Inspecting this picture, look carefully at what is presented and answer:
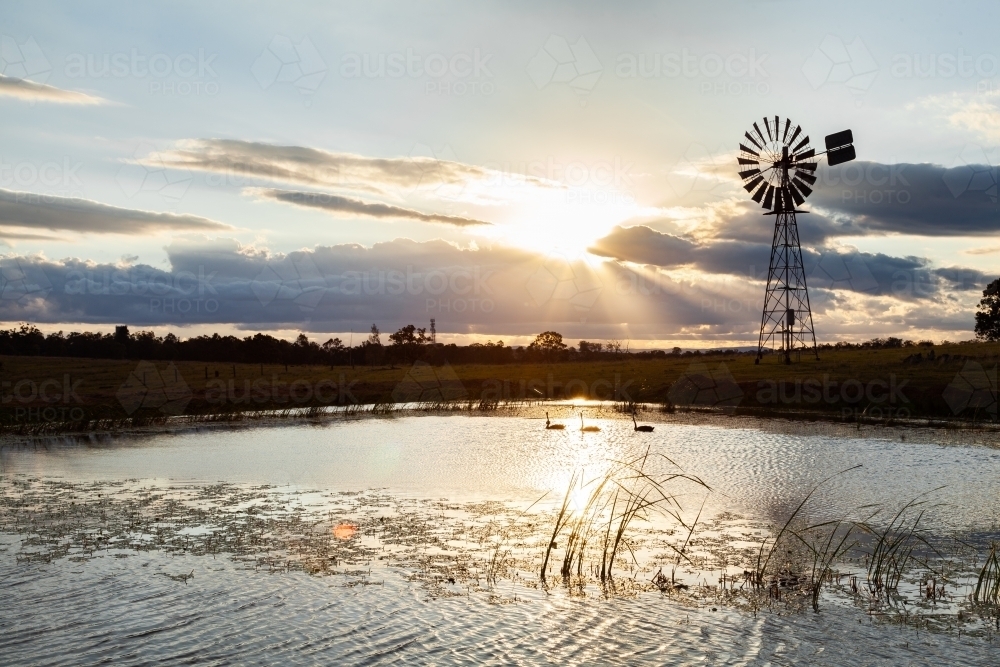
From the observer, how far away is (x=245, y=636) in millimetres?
10305

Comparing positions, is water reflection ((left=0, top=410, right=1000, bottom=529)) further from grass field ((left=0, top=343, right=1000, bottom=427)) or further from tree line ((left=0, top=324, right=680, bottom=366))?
tree line ((left=0, top=324, right=680, bottom=366))

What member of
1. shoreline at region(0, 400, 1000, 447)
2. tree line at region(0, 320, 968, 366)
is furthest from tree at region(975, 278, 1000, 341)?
shoreline at region(0, 400, 1000, 447)

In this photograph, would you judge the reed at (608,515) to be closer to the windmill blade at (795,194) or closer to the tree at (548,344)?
the windmill blade at (795,194)

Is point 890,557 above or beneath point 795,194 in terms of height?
beneath

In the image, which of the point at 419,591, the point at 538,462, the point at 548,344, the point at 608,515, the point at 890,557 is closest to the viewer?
the point at 890,557

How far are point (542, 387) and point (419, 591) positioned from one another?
5530cm

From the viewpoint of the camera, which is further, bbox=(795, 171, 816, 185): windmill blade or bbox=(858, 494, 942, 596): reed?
bbox=(795, 171, 816, 185): windmill blade

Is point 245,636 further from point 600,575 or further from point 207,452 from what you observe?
point 207,452

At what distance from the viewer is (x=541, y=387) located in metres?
67.4

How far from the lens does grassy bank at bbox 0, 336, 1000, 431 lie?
136 ft

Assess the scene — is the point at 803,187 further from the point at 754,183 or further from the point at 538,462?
the point at 538,462

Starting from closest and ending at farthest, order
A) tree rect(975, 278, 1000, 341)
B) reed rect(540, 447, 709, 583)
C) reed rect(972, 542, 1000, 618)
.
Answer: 1. reed rect(972, 542, 1000, 618)
2. reed rect(540, 447, 709, 583)
3. tree rect(975, 278, 1000, 341)

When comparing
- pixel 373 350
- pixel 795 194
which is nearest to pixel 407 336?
pixel 373 350

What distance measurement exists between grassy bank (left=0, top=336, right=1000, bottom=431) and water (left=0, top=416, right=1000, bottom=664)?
15341mm
